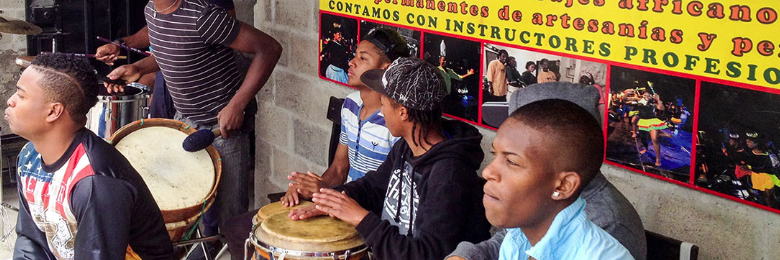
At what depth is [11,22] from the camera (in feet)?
16.4

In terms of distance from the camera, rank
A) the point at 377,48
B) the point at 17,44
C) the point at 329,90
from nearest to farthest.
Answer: the point at 377,48, the point at 329,90, the point at 17,44

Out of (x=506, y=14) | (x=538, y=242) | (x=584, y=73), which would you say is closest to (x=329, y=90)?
(x=506, y=14)

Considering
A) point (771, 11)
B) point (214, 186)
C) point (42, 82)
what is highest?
point (771, 11)

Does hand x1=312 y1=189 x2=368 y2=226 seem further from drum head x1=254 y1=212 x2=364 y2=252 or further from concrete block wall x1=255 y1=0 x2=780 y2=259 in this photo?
concrete block wall x1=255 y1=0 x2=780 y2=259

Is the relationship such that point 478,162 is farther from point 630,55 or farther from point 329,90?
point 329,90

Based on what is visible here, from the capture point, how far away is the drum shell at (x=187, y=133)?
357 centimetres

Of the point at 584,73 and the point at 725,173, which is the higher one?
the point at 584,73

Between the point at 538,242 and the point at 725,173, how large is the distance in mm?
1007

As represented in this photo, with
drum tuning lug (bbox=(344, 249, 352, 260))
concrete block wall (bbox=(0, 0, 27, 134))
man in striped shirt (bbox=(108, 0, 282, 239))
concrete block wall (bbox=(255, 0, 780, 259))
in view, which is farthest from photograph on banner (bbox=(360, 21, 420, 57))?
concrete block wall (bbox=(0, 0, 27, 134))

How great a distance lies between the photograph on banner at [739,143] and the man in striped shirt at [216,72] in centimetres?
224

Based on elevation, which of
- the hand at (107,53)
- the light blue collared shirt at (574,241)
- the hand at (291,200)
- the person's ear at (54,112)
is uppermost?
the person's ear at (54,112)

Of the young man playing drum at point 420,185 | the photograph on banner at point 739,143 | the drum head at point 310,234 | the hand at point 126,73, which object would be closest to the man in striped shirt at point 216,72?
the hand at point 126,73

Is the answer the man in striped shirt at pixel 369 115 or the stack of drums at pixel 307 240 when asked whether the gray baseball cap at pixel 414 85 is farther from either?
the man in striped shirt at pixel 369 115

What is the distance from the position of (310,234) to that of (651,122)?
120 centimetres
